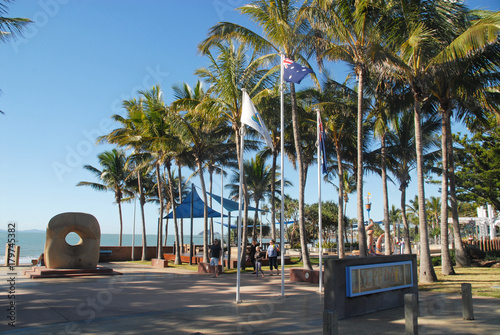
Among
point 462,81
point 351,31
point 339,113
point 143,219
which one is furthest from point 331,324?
point 143,219

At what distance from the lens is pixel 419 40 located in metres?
14.1

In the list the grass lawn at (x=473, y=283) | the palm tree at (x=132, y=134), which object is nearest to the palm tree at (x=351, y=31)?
the grass lawn at (x=473, y=283)

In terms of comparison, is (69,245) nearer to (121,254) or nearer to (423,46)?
(121,254)

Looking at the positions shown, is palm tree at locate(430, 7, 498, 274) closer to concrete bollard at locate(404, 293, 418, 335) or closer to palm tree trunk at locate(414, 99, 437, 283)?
palm tree trunk at locate(414, 99, 437, 283)

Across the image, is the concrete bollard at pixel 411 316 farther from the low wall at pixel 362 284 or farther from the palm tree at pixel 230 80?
the palm tree at pixel 230 80

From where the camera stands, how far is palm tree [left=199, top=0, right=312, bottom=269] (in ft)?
52.6

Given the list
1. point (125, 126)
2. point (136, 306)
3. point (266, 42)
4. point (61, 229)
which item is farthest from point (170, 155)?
point (136, 306)

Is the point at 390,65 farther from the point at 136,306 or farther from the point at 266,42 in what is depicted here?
the point at 136,306

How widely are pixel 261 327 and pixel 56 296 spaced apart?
6.62 metres

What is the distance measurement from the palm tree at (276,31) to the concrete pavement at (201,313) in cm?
595

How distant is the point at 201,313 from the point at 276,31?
37.7 ft

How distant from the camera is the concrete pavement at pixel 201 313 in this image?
7.68 metres

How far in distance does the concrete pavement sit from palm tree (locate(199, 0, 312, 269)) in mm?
A: 5955

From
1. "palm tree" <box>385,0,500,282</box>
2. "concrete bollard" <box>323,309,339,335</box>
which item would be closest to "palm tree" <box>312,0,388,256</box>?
"palm tree" <box>385,0,500,282</box>
